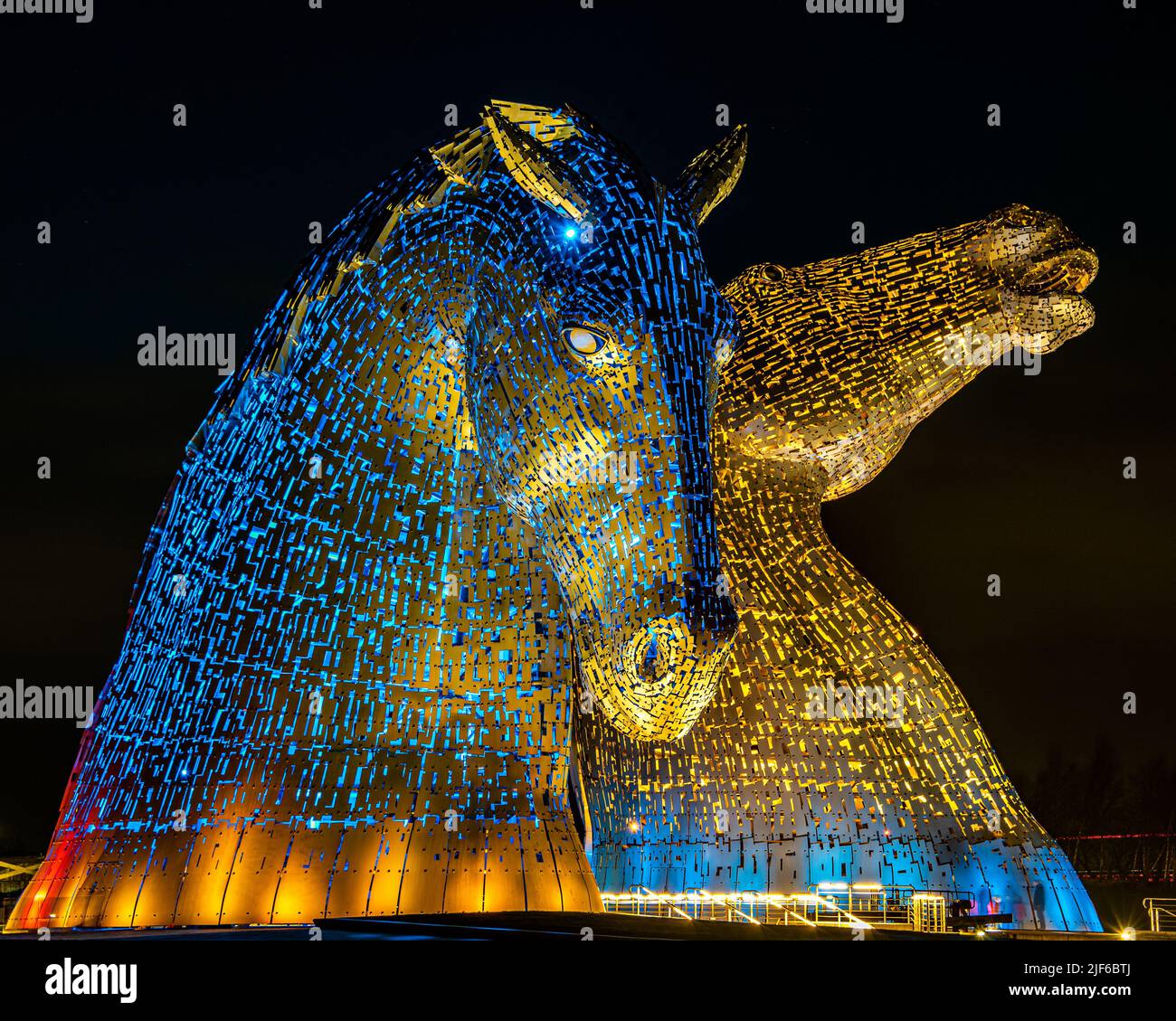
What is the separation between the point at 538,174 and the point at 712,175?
4.15ft

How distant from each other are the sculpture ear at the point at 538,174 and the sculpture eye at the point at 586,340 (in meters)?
0.49

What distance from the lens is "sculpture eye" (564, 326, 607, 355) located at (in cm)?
457

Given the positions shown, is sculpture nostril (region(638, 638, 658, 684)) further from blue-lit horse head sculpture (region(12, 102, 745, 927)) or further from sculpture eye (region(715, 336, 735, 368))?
sculpture eye (region(715, 336, 735, 368))

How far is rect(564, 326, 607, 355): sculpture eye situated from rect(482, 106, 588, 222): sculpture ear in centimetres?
49

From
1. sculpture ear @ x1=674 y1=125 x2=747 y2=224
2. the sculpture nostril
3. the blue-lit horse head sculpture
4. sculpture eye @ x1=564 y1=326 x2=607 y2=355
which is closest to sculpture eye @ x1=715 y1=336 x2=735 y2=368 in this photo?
the blue-lit horse head sculpture

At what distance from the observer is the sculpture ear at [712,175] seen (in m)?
5.88

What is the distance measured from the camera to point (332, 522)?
17.9 feet

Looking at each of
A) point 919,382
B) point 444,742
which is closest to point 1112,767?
point 919,382

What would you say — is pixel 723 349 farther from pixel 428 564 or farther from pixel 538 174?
pixel 428 564

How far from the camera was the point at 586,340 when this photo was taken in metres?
4.58

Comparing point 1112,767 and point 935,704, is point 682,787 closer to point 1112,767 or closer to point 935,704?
point 935,704

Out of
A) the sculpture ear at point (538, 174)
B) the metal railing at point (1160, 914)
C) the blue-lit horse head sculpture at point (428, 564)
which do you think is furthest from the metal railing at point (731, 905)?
the sculpture ear at point (538, 174)

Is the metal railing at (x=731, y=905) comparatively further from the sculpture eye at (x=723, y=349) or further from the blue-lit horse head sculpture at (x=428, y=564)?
the sculpture eye at (x=723, y=349)

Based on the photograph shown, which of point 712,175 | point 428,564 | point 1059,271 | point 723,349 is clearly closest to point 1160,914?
point 1059,271
